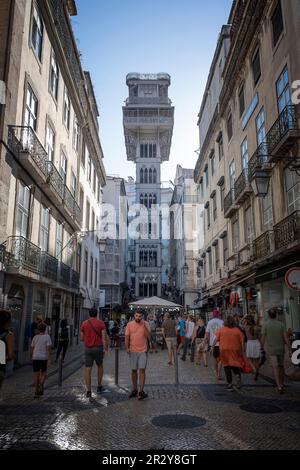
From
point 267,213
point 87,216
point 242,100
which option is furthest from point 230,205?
point 87,216

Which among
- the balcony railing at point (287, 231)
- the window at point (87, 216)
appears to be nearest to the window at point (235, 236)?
the balcony railing at point (287, 231)

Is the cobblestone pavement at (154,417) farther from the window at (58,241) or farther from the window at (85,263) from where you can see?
the window at (85,263)

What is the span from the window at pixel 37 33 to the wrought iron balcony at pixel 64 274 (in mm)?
9633

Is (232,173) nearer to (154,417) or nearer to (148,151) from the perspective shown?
(154,417)

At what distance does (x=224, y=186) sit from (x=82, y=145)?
34.0 feet

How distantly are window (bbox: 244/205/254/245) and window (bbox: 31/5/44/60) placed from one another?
11707mm

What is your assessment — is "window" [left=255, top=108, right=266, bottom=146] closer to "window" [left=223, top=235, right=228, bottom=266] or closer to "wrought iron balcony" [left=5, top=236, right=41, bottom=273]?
"window" [left=223, top=235, right=228, bottom=266]

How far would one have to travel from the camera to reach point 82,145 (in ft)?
89.0

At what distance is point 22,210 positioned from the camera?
14375 mm

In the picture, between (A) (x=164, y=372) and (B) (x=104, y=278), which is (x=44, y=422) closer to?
(A) (x=164, y=372)

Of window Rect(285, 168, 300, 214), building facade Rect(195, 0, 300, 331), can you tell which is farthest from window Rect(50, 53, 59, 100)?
window Rect(285, 168, 300, 214)

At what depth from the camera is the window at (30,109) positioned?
47.6 ft

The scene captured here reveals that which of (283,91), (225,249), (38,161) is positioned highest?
(283,91)

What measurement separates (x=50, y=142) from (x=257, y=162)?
9486 millimetres
